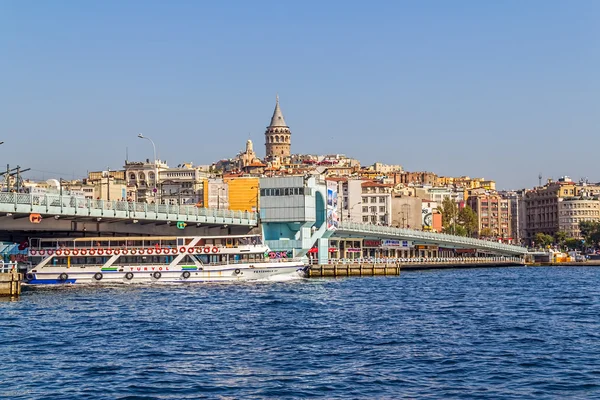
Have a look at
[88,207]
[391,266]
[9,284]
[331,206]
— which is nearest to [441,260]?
[391,266]

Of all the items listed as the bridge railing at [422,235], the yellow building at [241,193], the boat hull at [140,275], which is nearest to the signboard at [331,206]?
the bridge railing at [422,235]

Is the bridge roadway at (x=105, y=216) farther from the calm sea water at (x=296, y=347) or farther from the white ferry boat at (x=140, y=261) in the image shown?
the calm sea water at (x=296, y=347)

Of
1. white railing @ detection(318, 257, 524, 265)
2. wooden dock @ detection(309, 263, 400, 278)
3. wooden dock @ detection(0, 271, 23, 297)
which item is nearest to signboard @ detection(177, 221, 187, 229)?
wooden dock @ detection(309, 263, 400, 278)

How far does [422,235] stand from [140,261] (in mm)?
69813

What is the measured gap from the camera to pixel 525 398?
30.9m

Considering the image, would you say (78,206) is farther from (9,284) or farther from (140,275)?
(9,284)

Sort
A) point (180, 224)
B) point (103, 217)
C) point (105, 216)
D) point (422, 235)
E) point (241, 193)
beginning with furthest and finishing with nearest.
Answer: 1. point (422, 235)
2. point (241, 193)
3. point (180, 224)
4. point (103, 217)
5. point (105, 216)

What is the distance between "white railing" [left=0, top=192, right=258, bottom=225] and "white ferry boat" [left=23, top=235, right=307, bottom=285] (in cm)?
260

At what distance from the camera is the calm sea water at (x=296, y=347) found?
1286 inches

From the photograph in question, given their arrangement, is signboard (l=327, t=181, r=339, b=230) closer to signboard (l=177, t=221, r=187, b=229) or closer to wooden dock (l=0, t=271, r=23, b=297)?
signboard (l=177, t=221, r=187, b=229)

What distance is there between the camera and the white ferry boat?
8594 cm

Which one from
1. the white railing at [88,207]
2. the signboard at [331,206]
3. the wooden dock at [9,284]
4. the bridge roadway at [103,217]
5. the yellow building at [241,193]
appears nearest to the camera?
the wooden dock at [9,284]

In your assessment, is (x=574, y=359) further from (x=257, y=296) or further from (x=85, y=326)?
(x=257, y=296)

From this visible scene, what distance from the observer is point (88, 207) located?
80000 millimetres
